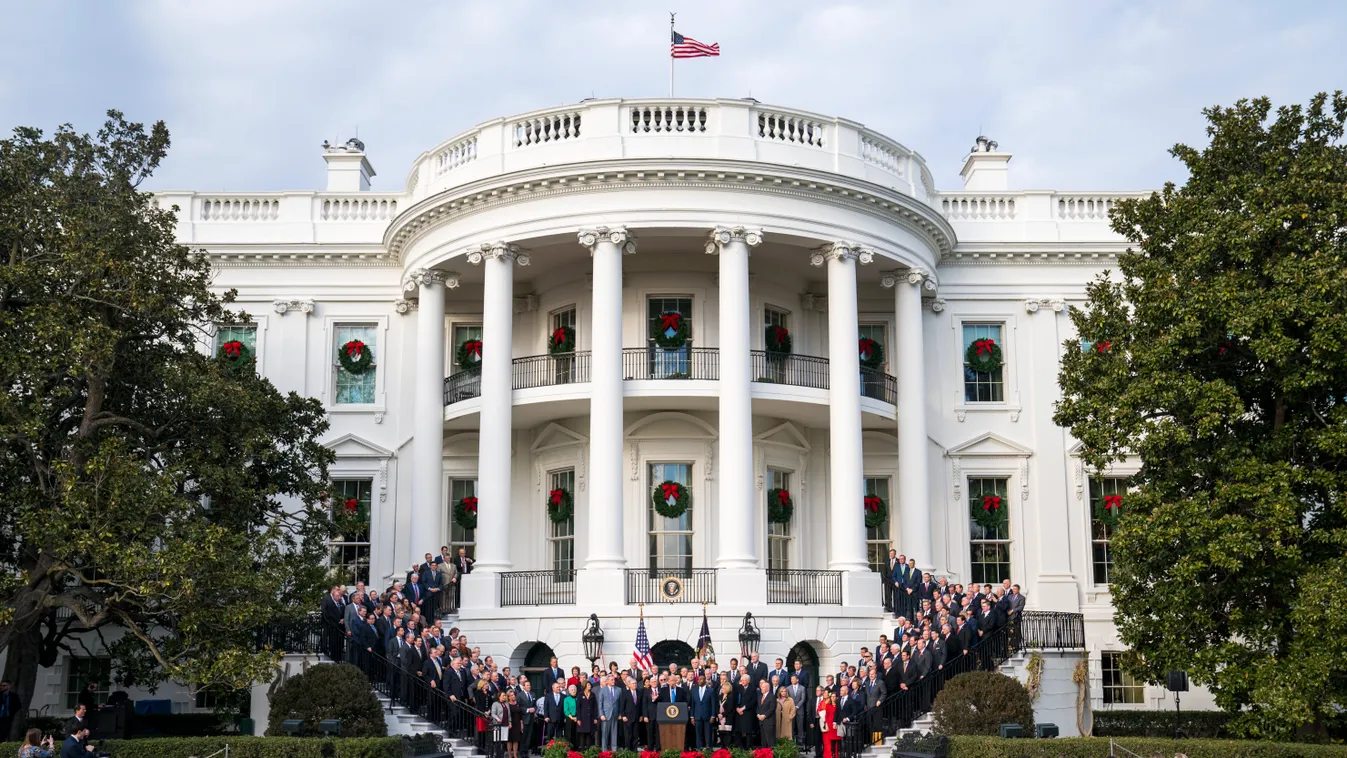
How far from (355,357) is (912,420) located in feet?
40.7

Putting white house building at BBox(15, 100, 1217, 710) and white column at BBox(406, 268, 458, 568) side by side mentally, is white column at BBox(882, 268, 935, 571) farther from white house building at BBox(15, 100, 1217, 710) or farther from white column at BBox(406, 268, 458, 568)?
white column at BBox(406, 268, 458, 568)

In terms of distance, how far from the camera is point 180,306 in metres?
20.6

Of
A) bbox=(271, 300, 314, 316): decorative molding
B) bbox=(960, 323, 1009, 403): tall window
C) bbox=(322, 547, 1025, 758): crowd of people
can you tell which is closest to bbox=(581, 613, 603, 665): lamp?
bbox=(322, 547, 1025, 758): crowd of people

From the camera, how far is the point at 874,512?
1166 inches

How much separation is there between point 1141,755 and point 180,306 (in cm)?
1517

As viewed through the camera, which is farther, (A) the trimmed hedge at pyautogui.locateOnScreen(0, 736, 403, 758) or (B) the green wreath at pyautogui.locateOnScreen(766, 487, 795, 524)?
(B) the green wreath at pyautogui.locateOnScreen(766, 487, 795, 524)

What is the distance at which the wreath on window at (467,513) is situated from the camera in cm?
2928

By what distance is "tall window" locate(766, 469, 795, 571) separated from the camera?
28.7m

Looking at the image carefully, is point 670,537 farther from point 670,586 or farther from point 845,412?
point 845,412

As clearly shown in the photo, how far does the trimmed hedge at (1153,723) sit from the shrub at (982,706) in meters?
6.42

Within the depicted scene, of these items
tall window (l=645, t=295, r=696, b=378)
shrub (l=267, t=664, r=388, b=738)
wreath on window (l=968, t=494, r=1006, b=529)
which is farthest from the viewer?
wreath on window (l=968, t=494, r=1006, b=529)

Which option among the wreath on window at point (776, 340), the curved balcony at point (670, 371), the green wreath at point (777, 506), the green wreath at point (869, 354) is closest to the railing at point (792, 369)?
the curved balcony at point (670, 371)

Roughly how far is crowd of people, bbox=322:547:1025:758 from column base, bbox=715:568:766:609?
4.83 ft

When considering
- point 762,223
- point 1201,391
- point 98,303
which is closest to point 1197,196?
point 1201,391
